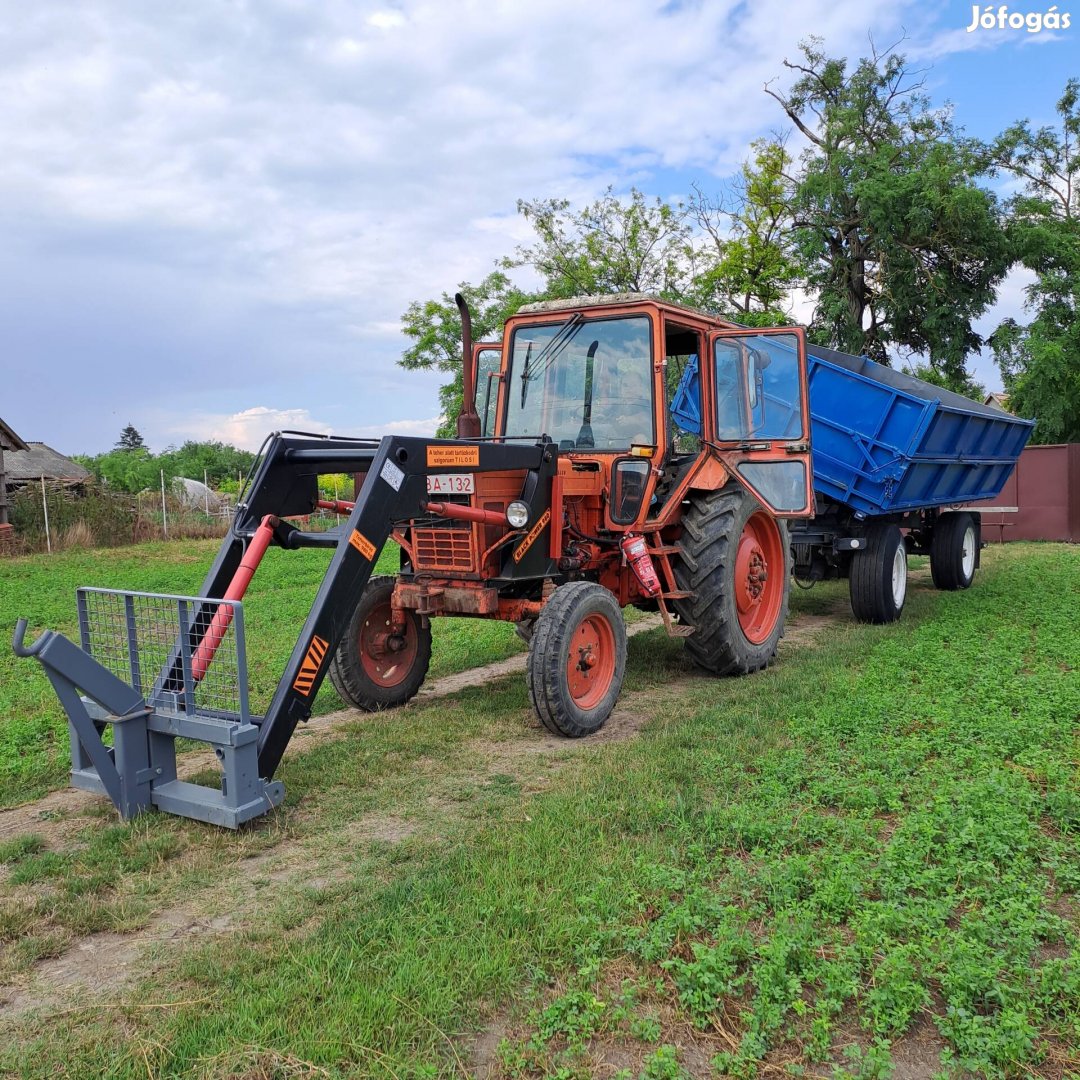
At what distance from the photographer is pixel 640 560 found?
606 centimetres

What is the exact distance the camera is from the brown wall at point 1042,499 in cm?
1770

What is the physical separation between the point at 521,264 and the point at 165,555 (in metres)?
12.9

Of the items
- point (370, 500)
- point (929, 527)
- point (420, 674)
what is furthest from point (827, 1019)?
point (929, 527)

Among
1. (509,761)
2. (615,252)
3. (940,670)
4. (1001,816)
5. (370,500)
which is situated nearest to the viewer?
(1001,816)

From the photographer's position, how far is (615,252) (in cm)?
2473

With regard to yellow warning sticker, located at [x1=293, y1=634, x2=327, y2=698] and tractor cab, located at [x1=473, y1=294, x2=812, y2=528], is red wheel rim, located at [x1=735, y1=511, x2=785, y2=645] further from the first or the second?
yellow warning sticker, located at [x1=293, y1=634, x2=327, y2=698]

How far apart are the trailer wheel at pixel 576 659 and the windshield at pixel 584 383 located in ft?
4.33

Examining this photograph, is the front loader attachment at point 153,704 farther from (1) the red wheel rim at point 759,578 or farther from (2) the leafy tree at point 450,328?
(2) the leafy tree at point 450,328

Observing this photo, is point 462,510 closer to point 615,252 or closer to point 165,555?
point 165,555

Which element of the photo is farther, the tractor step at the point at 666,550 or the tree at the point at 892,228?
the tree at the point at 892,228

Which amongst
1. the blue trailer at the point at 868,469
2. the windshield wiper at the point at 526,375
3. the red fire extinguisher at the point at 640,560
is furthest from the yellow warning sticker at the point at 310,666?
the blue trailer at the point at 868,469

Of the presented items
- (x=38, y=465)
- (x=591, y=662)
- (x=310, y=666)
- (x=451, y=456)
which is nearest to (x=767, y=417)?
(x=591, y=662)

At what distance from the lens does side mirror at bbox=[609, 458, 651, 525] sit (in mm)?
6066

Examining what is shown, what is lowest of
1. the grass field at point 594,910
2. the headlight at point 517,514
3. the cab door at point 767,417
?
the grass field at point 594,910
